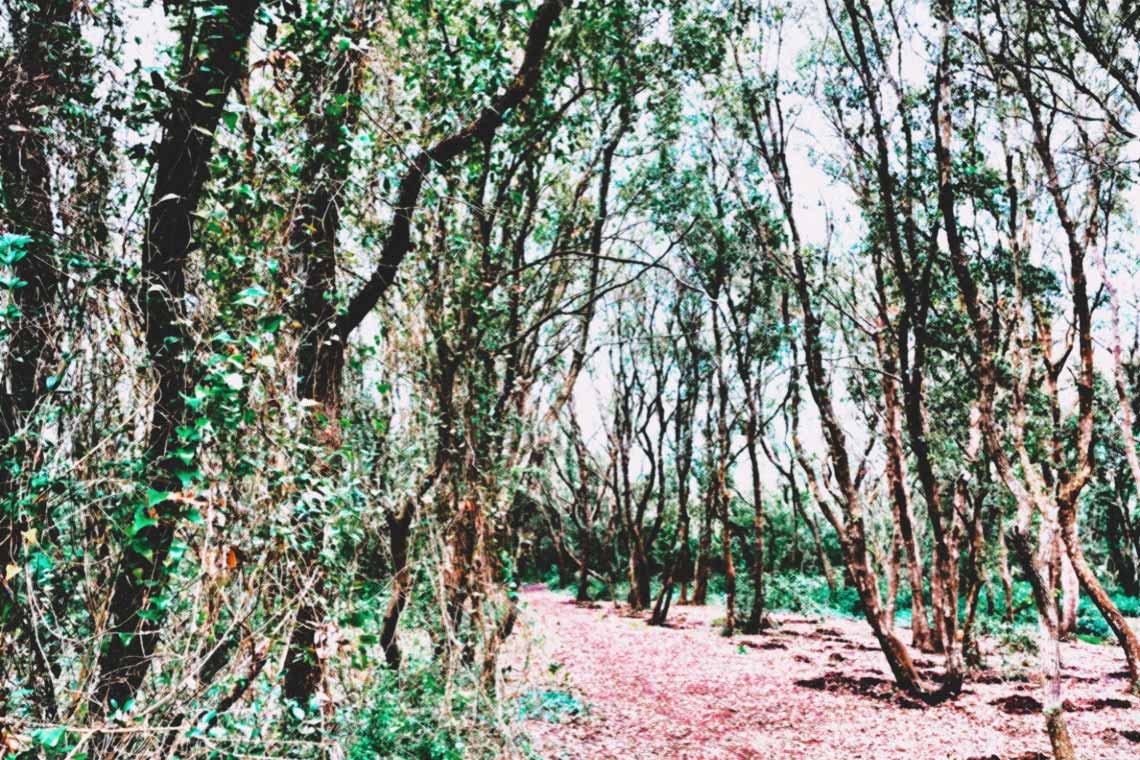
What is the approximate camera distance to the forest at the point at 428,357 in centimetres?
324

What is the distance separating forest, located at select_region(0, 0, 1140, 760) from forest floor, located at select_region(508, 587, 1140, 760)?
0.11m

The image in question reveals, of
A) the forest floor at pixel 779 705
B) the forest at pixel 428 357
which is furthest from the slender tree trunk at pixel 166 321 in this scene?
the forest floor at pixel 779 705

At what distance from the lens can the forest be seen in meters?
3.24

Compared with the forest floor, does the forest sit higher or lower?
higher

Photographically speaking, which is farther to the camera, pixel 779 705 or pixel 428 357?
pixel 779 705

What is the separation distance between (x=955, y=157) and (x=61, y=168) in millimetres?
12018

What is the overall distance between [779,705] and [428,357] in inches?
313

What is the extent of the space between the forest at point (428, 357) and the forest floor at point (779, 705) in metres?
0.11

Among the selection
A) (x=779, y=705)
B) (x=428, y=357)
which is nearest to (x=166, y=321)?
(x=428, y=357)

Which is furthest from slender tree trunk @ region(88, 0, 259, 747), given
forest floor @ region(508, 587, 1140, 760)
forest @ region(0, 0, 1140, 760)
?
forest floor @ region(508, 587, 1140, 760)

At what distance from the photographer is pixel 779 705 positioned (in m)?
10.5

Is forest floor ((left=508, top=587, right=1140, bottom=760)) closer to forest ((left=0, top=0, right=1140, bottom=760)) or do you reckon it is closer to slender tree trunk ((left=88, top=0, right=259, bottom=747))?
forest ((left=0, top=0, right=1140, bottom=760))

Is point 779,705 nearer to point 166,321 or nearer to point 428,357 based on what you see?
point 428,357

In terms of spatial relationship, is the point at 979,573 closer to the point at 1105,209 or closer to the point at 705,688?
the point at 705,688
